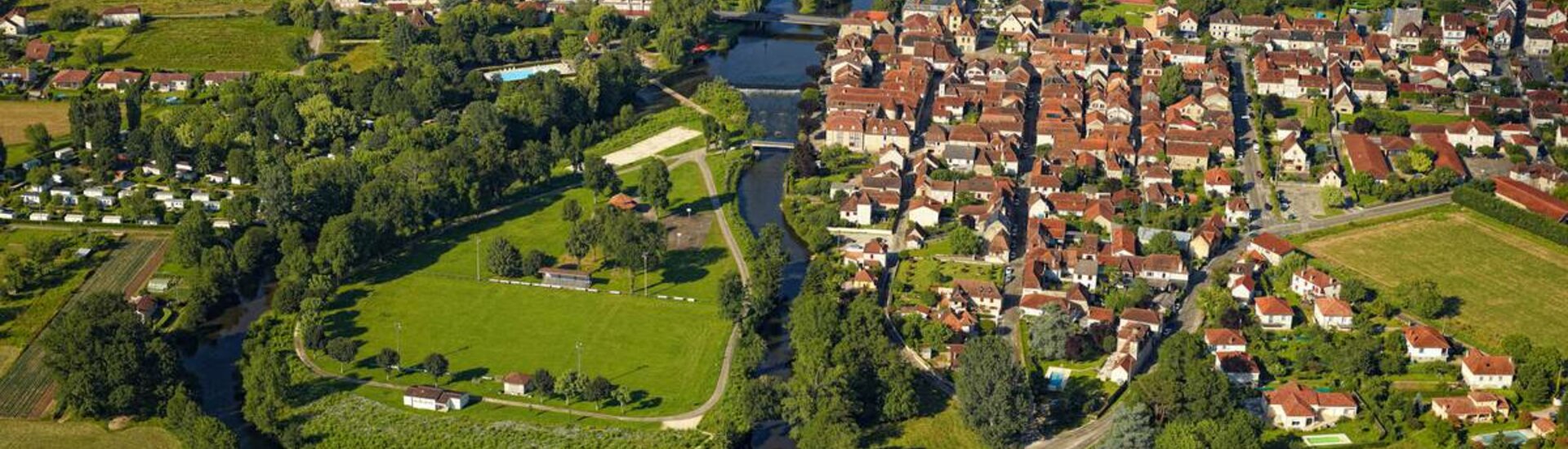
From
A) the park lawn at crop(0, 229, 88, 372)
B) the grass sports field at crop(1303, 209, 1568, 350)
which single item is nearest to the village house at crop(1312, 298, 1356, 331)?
the grass sports field at crop(1303, 209, 1568, 350)

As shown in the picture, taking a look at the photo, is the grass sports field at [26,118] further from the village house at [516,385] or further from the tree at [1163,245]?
the tree at [1163,245]

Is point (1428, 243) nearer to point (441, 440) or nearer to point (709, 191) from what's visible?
point (709, 191)

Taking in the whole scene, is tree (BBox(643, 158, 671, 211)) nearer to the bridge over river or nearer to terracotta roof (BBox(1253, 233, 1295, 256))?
terracotta roof (BBox(1253, 233, 1295, 256))

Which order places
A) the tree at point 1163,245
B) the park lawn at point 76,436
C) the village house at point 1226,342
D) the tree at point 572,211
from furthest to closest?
the tree at point 572,211 < the tree at point 1163,245 < the village house at point 1226,342 < the park lawn at point 76,436

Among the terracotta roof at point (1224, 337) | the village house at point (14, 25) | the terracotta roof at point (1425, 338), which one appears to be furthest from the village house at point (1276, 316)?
the village house at point (14, 25)

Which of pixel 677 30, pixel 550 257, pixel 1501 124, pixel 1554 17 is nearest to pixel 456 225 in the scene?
pixel 550 257
